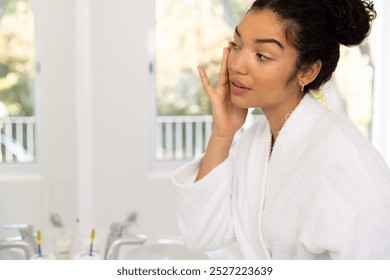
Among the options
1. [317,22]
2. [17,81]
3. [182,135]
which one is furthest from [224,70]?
[182,135]

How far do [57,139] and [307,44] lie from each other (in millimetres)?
725

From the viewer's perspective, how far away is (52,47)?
3.77 ft

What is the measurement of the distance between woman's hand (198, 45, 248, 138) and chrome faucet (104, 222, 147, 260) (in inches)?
21.3

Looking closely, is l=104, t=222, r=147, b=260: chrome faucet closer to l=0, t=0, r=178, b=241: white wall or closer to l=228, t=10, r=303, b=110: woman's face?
l=0, t=0, r=178, b=241: white wall

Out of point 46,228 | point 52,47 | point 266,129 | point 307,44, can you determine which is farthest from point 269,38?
point 46,228

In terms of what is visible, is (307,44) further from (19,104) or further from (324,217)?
(19,104)

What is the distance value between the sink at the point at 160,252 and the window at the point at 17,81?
0.39m

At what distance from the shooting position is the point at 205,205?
2.63 ft

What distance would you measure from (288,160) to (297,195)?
7cm

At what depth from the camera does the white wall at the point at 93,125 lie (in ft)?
3.78

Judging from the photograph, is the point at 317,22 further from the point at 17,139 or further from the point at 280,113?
the point at 17,139

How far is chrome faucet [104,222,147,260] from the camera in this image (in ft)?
3.92

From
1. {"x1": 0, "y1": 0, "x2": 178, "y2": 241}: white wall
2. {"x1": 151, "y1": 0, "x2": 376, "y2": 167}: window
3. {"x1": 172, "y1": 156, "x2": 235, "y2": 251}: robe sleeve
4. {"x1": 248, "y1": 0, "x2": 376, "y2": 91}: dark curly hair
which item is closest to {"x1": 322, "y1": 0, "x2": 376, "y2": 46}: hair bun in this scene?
{"x1": 248, "y1": 0, "x2": 376, "y2": 91}: dark curly hair

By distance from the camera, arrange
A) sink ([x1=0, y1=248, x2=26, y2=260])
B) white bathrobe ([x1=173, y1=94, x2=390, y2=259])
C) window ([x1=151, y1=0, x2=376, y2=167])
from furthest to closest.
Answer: window ([x1=151, y1=0, x2=376, y2=167])
sink ([x1=0, y1=248, x2=26, y2=260])
white bathrobe ([x1=173, y1=94, x2=390, y2=259])
